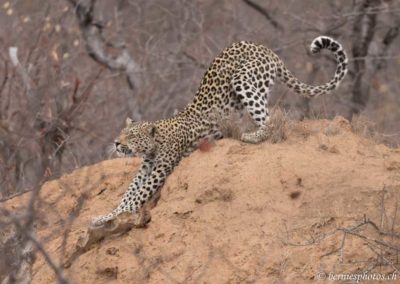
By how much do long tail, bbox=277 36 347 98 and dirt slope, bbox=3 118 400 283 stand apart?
3.08ft

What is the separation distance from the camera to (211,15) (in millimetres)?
20391

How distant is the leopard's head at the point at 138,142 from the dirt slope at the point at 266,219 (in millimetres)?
487

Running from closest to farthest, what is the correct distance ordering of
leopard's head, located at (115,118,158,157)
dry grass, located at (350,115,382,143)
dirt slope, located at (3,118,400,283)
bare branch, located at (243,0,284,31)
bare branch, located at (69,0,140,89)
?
dirt slope, located at (3,118,400,283)
leopard's head, located at (115,118,158,157)
dry grass, located at (350,115,382,143)
bare branch, located at (69,0,140,89)
bare branch, located at (243,0,284,31)

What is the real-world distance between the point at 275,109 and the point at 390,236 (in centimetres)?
314

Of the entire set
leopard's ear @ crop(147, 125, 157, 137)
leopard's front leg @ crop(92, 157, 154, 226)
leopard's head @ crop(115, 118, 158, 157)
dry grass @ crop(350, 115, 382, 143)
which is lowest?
leopard's front leg @ crop(92, 157, 154, 226)

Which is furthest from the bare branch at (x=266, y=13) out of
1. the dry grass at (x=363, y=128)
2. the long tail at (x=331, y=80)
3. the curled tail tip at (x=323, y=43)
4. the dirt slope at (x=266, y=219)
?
the dirt slope at (x=266, y=219)

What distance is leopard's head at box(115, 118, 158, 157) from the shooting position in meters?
10.7

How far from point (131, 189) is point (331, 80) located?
2.64 metres

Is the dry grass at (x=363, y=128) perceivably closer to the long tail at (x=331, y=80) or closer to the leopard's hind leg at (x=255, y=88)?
the long tail at (x=331, y=80)

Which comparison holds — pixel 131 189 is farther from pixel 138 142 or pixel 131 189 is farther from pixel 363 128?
pixel 363 128

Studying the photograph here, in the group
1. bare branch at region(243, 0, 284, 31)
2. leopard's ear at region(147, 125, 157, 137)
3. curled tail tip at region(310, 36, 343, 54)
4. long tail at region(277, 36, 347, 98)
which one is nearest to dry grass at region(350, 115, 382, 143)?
long tail at region(277, 36, 347, 98)

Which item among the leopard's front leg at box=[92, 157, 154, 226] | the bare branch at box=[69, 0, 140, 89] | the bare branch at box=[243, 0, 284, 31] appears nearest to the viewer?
the leopard's front leg at box=[92, 157, 154, 226]

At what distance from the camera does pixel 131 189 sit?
10.8m

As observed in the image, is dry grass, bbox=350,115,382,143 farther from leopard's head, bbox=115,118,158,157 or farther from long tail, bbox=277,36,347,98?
leopard's head, bbox=115,118,158,157
